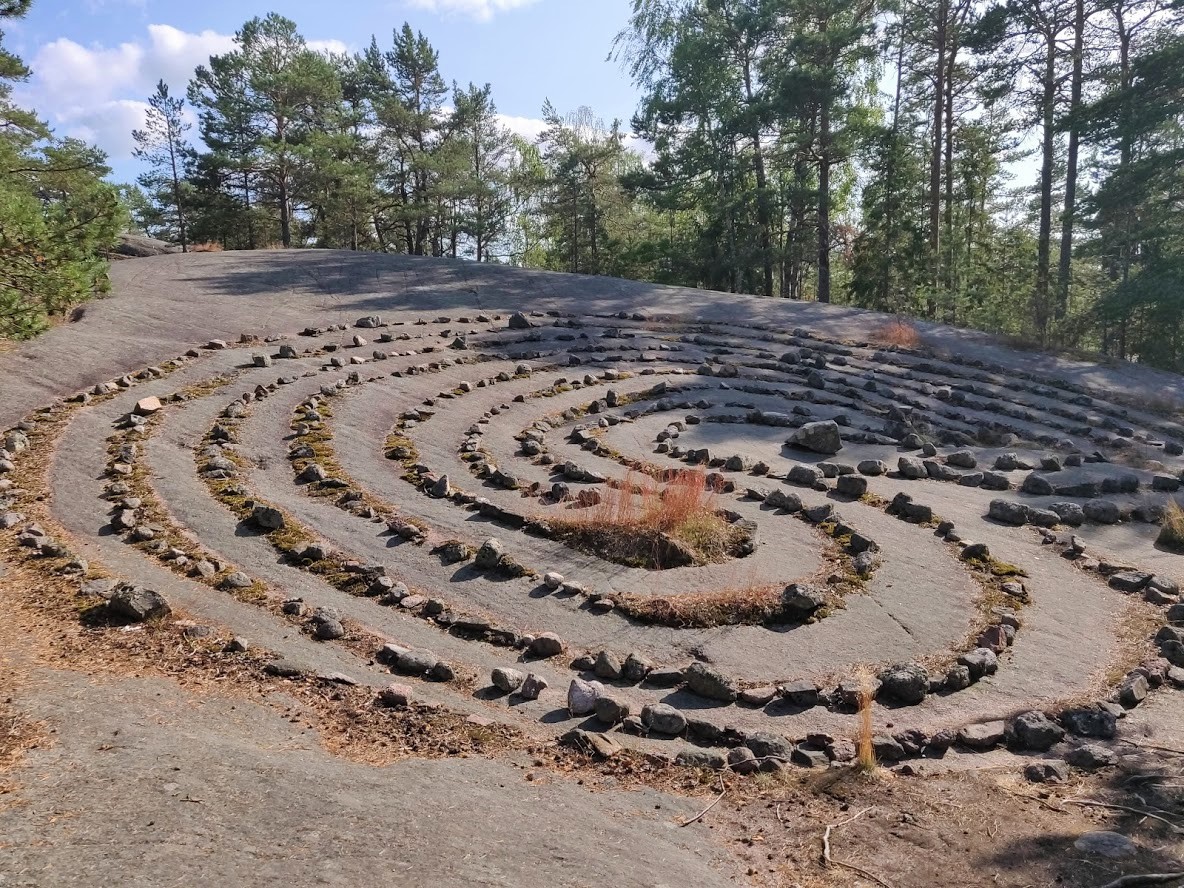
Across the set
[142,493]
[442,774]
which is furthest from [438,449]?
[442,774]

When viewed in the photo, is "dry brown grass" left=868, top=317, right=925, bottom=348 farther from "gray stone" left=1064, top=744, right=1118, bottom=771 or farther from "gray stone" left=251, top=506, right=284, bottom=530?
"gray stone" left=1064, top=744, right=1118, bottom=771

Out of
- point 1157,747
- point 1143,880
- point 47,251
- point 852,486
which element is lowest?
point 1157,747

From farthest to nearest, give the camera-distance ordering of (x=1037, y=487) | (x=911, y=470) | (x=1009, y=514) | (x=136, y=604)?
(x=911, y=470) → (x=1037, y=487) → (x=1009, y=514) → (x=136, y=604)

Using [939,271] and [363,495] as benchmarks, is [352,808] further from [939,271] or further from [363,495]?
[939,271]

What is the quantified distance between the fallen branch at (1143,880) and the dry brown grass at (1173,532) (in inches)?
317

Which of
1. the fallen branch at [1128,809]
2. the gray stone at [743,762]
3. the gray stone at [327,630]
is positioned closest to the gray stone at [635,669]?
the gray stone at [743,762]

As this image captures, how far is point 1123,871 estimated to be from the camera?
4.13 metres

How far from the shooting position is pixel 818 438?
13.8 meters

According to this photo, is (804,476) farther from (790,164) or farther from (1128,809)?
(790,164)

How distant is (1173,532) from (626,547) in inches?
289

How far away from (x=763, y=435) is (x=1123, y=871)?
10786mm

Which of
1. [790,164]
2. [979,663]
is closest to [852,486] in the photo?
[979,663]

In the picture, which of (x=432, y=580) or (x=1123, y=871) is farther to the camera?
(x=432, y=580)

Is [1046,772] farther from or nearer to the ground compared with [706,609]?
nearer to the ground
